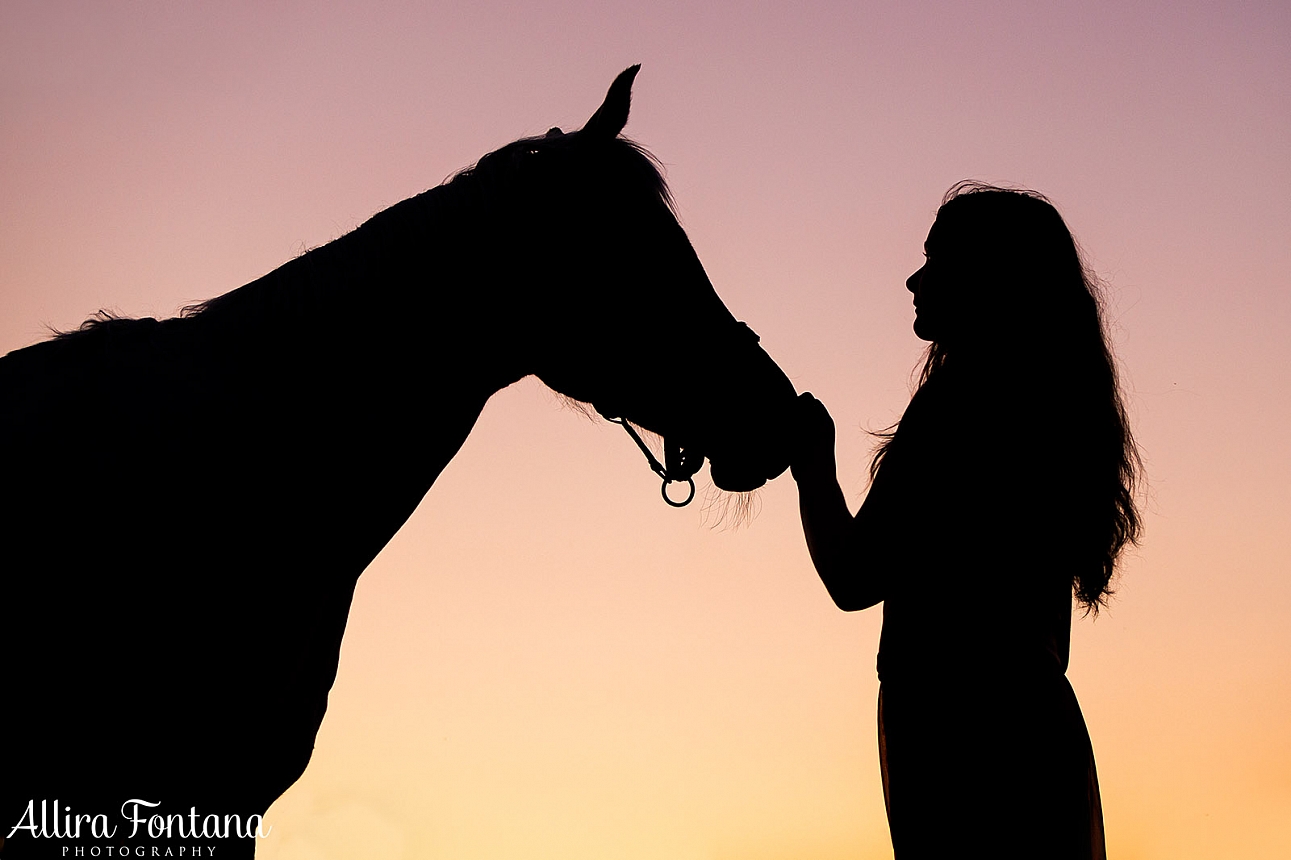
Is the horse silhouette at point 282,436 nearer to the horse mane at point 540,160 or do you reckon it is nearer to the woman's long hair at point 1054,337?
the horse mane at point 540,160

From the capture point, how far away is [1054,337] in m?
2.23

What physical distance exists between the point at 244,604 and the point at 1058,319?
176 centimetres

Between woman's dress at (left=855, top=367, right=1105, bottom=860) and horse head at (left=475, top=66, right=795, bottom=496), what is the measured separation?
413mm

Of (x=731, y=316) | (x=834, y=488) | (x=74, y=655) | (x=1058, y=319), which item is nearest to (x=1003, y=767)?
(x=834, y=488)

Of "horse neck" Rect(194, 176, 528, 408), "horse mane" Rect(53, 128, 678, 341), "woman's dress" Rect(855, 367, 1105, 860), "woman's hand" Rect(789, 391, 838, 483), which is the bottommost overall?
"woman's dress" Rect(855, 367, 1105, 860)

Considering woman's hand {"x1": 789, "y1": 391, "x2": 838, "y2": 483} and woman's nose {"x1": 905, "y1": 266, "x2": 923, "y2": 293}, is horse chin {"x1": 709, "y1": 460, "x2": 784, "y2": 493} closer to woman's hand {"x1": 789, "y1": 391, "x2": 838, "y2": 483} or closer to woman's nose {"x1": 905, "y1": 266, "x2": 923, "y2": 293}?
woman's hand {"x1": 789, "y1": 391, "x2": 838, "y2": 483}

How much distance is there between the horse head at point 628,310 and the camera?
2.27m

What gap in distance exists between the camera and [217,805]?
1959mm

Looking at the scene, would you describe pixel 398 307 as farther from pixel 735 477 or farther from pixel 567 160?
pixel 735 477

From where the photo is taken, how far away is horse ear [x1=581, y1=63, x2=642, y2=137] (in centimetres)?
213

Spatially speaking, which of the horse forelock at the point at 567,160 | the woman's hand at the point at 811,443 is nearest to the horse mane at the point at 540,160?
the horse forelock at the point at 567,160

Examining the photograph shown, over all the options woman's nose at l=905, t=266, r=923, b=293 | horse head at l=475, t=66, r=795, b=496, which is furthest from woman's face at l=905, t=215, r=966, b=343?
horse head at l=475, t=66, r=795, b=496

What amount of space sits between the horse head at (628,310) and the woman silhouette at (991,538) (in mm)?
172

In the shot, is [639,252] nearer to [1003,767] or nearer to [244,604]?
[244,604]
